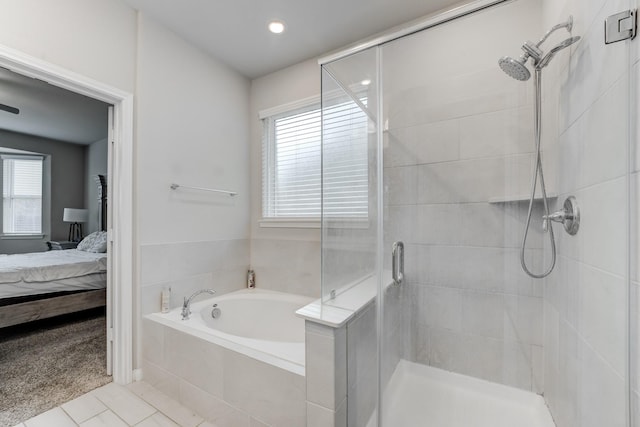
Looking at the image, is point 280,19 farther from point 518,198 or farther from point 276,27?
point 518,198

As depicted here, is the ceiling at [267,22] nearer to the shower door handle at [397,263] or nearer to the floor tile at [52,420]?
the shower door handle at [397,263]

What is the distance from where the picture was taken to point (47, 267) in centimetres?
291

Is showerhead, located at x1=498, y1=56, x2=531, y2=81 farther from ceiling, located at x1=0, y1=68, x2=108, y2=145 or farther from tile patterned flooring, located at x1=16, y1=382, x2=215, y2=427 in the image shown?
ceiling, located at x1=0, y1=68, x2=108, y2=145

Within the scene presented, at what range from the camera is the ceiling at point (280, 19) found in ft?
6.45

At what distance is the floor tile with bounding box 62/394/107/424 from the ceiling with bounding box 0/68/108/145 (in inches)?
116

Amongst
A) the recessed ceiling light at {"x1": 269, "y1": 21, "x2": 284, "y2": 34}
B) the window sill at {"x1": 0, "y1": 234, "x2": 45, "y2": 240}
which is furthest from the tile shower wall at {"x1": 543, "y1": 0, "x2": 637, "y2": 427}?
the window sill at {"x1": 0, "y1": 234, "x2": 45, "y2": 240}

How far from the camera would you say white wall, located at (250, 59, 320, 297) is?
2.59 m

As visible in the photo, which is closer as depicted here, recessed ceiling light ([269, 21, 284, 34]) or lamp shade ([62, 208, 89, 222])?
recessed ceiling light ([269, 21, 284, 34])

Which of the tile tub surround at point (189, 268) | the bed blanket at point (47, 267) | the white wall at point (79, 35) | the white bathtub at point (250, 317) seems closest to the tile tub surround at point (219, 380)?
the white bathtub at point (250, 317)

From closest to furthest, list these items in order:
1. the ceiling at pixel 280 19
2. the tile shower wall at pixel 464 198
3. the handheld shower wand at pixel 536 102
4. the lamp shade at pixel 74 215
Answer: the handheld shower wand at pixel 536 102, the tile shower wall at pixel 464 198, the ceiling at pixel 280 19, the lamp shade at pixel 74 215

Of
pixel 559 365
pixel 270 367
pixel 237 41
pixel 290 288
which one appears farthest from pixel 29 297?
pixel 559 365

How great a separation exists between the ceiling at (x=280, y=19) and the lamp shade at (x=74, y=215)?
14.7ft

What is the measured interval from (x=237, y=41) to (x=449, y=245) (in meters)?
2.28

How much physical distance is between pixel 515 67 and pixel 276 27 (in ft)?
5.55
